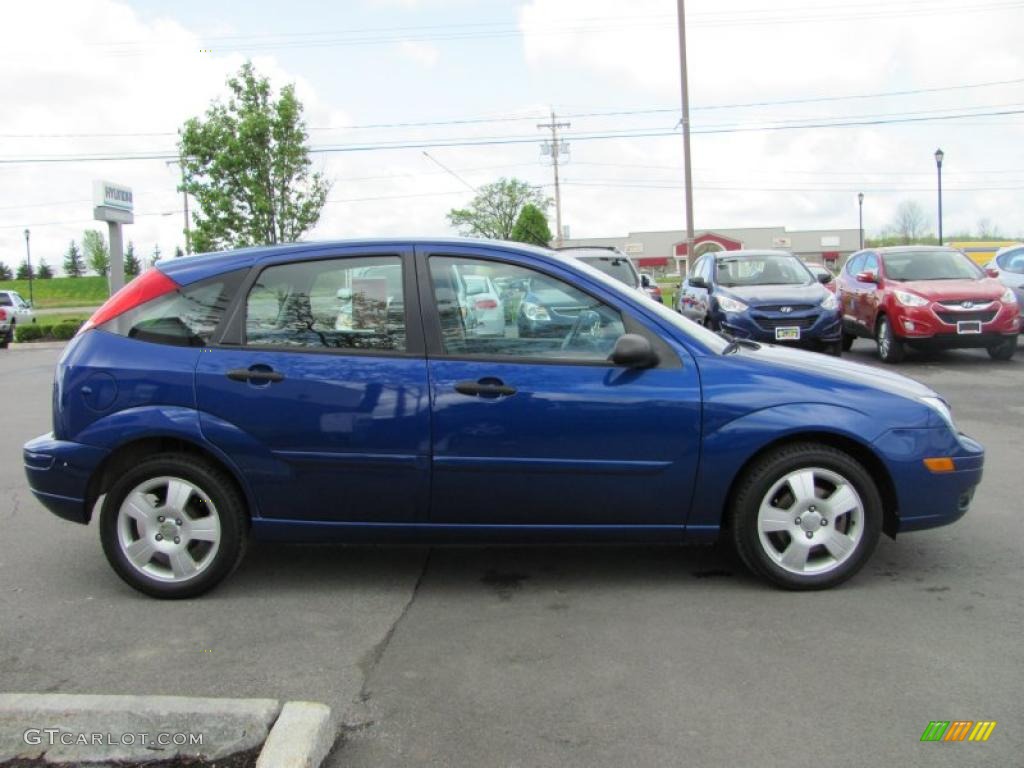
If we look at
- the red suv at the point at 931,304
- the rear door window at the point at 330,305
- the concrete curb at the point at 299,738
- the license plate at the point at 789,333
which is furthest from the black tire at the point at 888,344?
the concrete curb at the point at 299,738

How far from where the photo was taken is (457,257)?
4129 mm

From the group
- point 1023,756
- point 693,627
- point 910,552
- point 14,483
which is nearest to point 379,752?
point 693,627

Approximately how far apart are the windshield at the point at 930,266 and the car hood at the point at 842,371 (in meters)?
9.04

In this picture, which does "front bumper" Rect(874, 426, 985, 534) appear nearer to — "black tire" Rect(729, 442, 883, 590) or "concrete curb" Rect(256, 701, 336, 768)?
"black tire" Rect(729, 442, 883, 590)

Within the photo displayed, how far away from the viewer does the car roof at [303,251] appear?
4.16m

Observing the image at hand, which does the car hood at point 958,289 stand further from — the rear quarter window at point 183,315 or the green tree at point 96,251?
the green tree at point 96,251

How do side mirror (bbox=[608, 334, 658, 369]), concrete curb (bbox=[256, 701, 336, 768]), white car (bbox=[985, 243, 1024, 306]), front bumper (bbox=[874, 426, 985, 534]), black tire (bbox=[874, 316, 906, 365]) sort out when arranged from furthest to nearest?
white car (bbox=[985, 243, 1024, 306]) < black tire (bbox=[874, 316, 906, 365]) < front bumper (bbox=[874, 426, 985, 534]) < side mirror (bbox=[608, 334, 658, 369]) < concrete curb (bbox=[256, 701, 336, 768])

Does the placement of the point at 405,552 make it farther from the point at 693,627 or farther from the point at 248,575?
the point at 693,627

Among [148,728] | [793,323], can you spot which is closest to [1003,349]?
[793,323]

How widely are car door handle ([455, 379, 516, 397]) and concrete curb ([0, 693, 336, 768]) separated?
1.54 m

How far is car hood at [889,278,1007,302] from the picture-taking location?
38.5 feet

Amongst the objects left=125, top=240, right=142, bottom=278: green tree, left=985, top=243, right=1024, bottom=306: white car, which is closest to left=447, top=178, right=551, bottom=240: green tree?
left=125, top=240, right=142, bottom=278: green tree

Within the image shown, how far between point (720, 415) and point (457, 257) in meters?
1.41

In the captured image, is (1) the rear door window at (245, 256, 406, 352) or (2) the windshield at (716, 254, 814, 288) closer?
(1) the rear door window at (245, 256, 406, 352)
